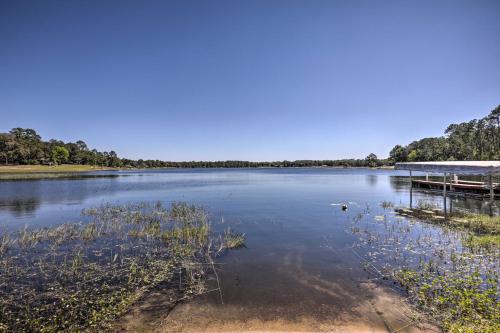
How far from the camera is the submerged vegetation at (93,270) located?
709 centimetres

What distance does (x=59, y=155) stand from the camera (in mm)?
131500

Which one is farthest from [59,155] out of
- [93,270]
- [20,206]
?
[93,270]

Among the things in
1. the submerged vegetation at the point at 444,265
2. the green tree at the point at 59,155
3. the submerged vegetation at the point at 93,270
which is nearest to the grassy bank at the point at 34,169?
the green tree at the point at 59,155

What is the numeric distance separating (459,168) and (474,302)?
62.9 ft

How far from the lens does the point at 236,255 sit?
41.1 ft

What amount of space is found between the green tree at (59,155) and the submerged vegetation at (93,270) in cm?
13738

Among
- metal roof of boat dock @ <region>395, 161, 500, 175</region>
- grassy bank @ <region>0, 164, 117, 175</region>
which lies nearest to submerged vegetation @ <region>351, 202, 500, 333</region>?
metal roof of boat dock @ <region>395, 161, 500, 175</region>

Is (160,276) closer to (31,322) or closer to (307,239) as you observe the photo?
(31,322)

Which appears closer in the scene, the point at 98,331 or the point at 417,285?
the point at 98,331

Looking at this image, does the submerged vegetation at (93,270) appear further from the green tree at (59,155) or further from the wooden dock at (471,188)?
the green tree at (59,155)

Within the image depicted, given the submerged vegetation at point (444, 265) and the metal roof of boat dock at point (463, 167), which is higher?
the metal roof of boat dock at point (463, 167)

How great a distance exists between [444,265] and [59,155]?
15939 centimetres

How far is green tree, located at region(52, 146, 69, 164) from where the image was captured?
12694 centimetres

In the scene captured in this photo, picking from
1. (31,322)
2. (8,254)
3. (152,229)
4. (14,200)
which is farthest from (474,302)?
(14,200)
